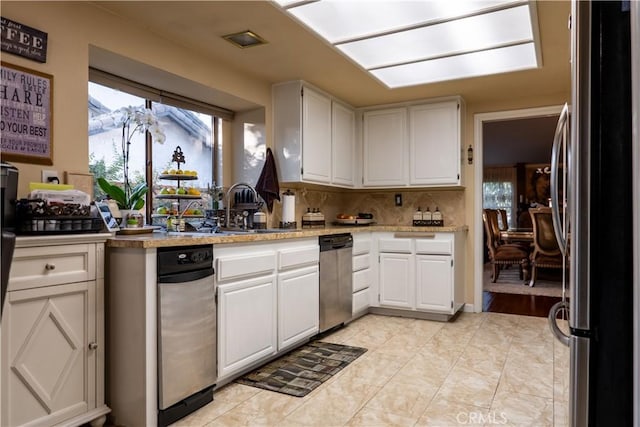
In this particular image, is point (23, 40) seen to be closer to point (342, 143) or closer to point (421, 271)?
point (342, 143)

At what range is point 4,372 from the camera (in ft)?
5.43

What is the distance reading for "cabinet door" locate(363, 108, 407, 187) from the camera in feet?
15.1

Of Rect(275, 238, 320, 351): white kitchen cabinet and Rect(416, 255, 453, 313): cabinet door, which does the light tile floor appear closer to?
Rect(275, 238, 320, 351): white kitchen cabinet

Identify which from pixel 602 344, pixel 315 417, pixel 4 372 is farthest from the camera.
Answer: pixel 315 417

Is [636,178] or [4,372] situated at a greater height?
[636,178]

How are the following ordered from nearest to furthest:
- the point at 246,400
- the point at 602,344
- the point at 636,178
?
the point at 636,178 → the point at 602,344 → the point at 246,400

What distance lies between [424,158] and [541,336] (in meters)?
1.98

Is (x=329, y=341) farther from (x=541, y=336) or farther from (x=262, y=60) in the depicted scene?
(x=262, y=60)

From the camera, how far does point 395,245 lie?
427 centimetres

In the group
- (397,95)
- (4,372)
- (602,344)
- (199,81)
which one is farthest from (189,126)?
(602,344)

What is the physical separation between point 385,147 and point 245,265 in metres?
2.60

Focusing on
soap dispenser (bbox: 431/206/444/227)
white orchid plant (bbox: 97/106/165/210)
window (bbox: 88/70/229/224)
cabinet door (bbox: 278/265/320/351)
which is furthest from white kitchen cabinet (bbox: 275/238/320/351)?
soap dispenser (bbox: 431/206/444/227)

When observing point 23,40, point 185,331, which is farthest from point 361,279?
point 23,40

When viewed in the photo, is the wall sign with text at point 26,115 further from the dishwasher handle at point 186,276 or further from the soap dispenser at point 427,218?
the soap dispenser at point 427,218
